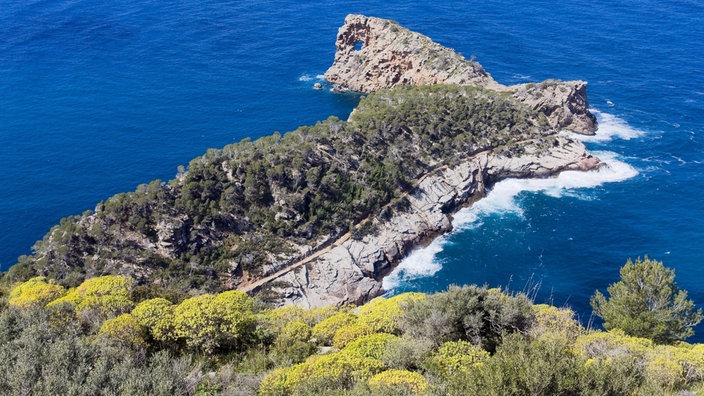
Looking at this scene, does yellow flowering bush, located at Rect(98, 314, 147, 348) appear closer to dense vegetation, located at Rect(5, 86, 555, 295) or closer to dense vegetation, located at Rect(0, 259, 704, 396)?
dense vegetation, located at Rect(0, 259, 704, 396)

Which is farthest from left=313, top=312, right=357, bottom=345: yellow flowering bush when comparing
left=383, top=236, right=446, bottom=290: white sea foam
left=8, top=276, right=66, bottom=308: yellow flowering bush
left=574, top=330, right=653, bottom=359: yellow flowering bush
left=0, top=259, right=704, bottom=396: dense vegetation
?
left=383, top=236, right=446, bottom=290: white sea foam

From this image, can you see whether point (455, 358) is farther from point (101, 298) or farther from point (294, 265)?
point (294, 265)

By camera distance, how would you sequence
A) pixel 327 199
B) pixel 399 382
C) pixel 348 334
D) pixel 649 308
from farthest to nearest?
1. pixel 327 199
2. pixel 649 308
3. pixel 348 334
4. pixel 399 382

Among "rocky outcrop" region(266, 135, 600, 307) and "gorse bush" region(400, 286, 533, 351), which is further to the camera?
"rocky outcrop" region(266, 135, 600, 307)

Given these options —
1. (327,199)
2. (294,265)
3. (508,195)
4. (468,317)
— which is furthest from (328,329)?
(508,195)

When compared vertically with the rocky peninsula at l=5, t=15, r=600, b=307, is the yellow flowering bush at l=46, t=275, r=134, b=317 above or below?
above

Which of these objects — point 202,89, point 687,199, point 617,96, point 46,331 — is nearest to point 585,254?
point 687,199
